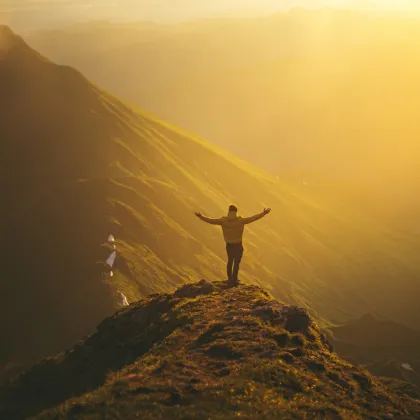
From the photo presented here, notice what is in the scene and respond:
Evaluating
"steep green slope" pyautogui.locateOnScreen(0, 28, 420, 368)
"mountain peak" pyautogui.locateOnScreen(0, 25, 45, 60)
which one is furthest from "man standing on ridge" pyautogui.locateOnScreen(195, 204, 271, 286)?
"mountain peak" pyautogui.locateOnScreen(0, 25, 45, 60)

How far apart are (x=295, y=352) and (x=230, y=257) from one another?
689cm

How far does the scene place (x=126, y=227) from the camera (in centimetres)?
9456

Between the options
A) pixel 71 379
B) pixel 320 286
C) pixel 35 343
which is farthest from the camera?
pixel 320 286

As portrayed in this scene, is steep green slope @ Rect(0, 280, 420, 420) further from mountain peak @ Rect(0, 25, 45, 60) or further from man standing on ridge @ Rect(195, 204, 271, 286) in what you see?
mountain peak @ Rect(0, 25, 45, 60)

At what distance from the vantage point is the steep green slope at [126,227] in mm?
75688

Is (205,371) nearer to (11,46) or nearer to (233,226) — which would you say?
(233,226)

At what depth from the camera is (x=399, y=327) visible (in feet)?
339

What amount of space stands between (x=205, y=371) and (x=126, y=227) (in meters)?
76.7

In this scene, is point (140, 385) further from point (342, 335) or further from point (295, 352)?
point (342, 335)

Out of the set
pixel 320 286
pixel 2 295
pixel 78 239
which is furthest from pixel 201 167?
pixel 2 295

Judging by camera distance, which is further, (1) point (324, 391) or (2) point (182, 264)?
(2) point (182, 264)

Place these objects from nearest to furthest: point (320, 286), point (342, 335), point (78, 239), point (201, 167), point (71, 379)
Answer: point (71, 379) → point (78, 239) → point (342, 335) → point (320, 286) → point (201, 167)

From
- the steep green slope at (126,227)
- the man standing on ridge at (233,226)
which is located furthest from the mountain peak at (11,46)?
the man standing on ridge at (233,226)

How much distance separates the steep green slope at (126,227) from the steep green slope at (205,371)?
38.9m
